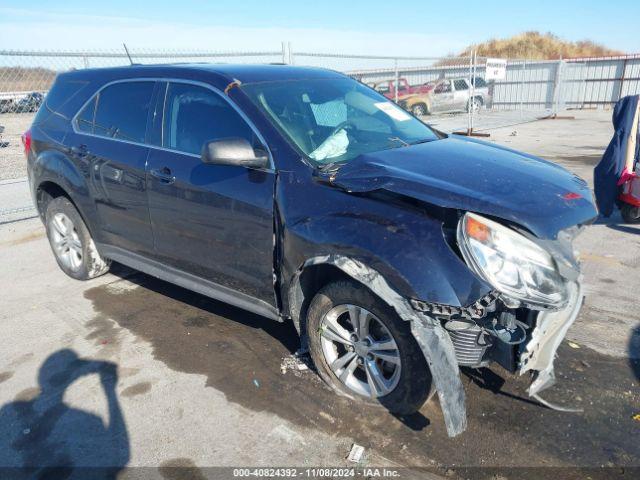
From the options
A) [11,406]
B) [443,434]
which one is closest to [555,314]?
[443,434]

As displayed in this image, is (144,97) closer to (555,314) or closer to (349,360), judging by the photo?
(349,360)

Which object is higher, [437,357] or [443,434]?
[437,357]

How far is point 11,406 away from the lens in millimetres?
3115

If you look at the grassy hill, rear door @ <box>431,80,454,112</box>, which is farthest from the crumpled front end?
the grassy hill

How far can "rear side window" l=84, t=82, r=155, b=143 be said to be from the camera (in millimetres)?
3926

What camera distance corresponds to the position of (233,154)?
9.96ft

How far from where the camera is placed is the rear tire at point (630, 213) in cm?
607

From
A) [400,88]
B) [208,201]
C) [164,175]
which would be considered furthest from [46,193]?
[400,88]

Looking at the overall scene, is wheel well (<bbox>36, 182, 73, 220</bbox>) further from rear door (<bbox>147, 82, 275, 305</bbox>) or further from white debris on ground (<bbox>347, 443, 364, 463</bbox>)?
white debris on ground (<bbox>347, 443, 364, 463</bbox>)

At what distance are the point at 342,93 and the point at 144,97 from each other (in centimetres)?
155

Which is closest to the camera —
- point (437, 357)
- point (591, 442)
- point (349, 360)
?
point (437, 357)

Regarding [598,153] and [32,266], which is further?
[598,153]

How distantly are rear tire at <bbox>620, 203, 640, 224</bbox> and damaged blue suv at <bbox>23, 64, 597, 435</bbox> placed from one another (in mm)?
3443

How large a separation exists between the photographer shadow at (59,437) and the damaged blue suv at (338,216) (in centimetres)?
107
